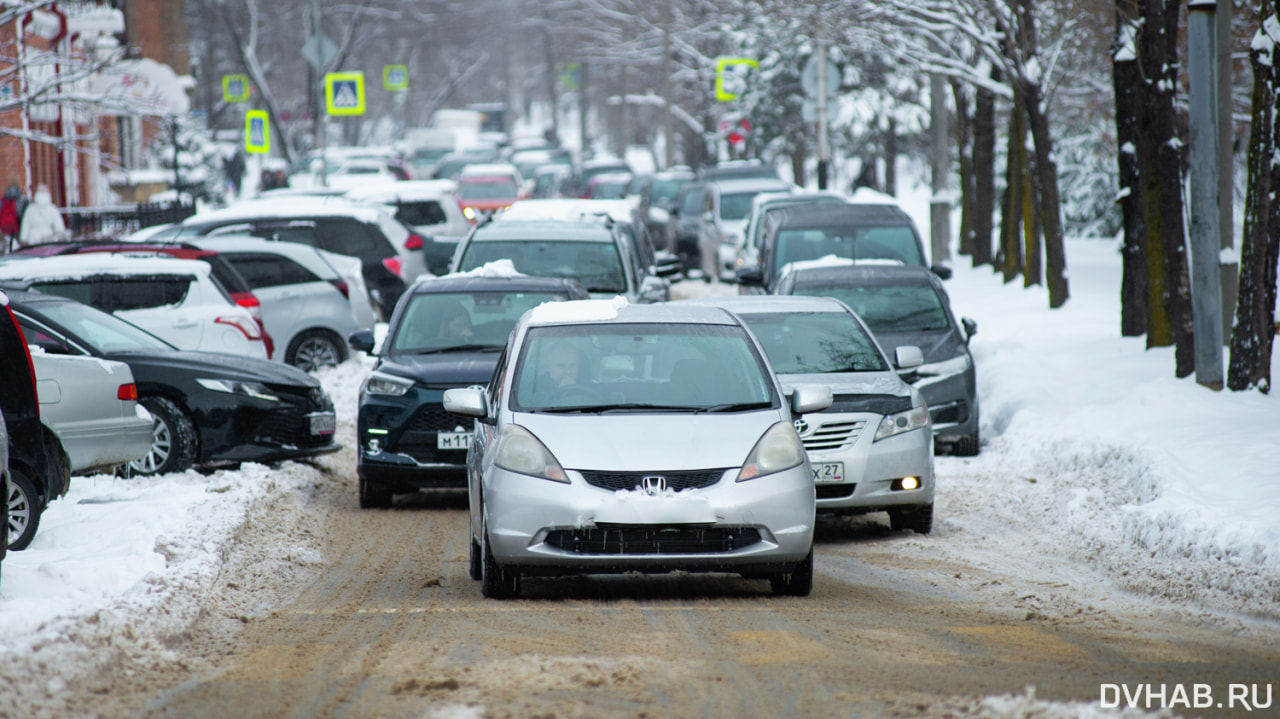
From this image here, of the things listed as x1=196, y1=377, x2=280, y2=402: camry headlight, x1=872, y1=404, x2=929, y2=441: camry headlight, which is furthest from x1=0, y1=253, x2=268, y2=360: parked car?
x1=872, y1=404, x2=929, y2=441: camry headlight

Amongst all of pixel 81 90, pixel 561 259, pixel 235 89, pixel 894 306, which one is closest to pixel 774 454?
pixel 894 306

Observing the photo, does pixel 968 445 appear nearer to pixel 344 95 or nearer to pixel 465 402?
pixel 465 402

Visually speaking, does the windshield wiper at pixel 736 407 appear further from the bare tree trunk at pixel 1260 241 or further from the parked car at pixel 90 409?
the bare tree trunk at pixel 1260 241

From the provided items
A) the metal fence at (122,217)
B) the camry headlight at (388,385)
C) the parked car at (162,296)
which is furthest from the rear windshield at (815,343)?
the metal fence at (122,217)

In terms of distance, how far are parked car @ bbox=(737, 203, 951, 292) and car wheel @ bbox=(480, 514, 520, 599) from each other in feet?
34.1

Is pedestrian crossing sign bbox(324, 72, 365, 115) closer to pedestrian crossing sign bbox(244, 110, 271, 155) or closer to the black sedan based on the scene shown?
pedestrian crossing sign bbox(244, 110, 271, 155)

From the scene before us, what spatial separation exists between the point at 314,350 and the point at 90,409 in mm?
7793

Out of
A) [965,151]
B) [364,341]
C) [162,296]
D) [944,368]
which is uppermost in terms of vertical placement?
[965,151]

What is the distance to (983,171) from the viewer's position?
28.6 metres

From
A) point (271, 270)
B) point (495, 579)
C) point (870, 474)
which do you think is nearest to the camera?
point (495, 579)

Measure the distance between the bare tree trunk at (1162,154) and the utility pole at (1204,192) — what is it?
1270 millimetres

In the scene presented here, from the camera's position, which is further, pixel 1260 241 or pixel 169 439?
pixel 1260 241

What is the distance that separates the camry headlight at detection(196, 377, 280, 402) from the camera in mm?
12102

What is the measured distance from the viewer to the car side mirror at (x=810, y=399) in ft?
27.2
